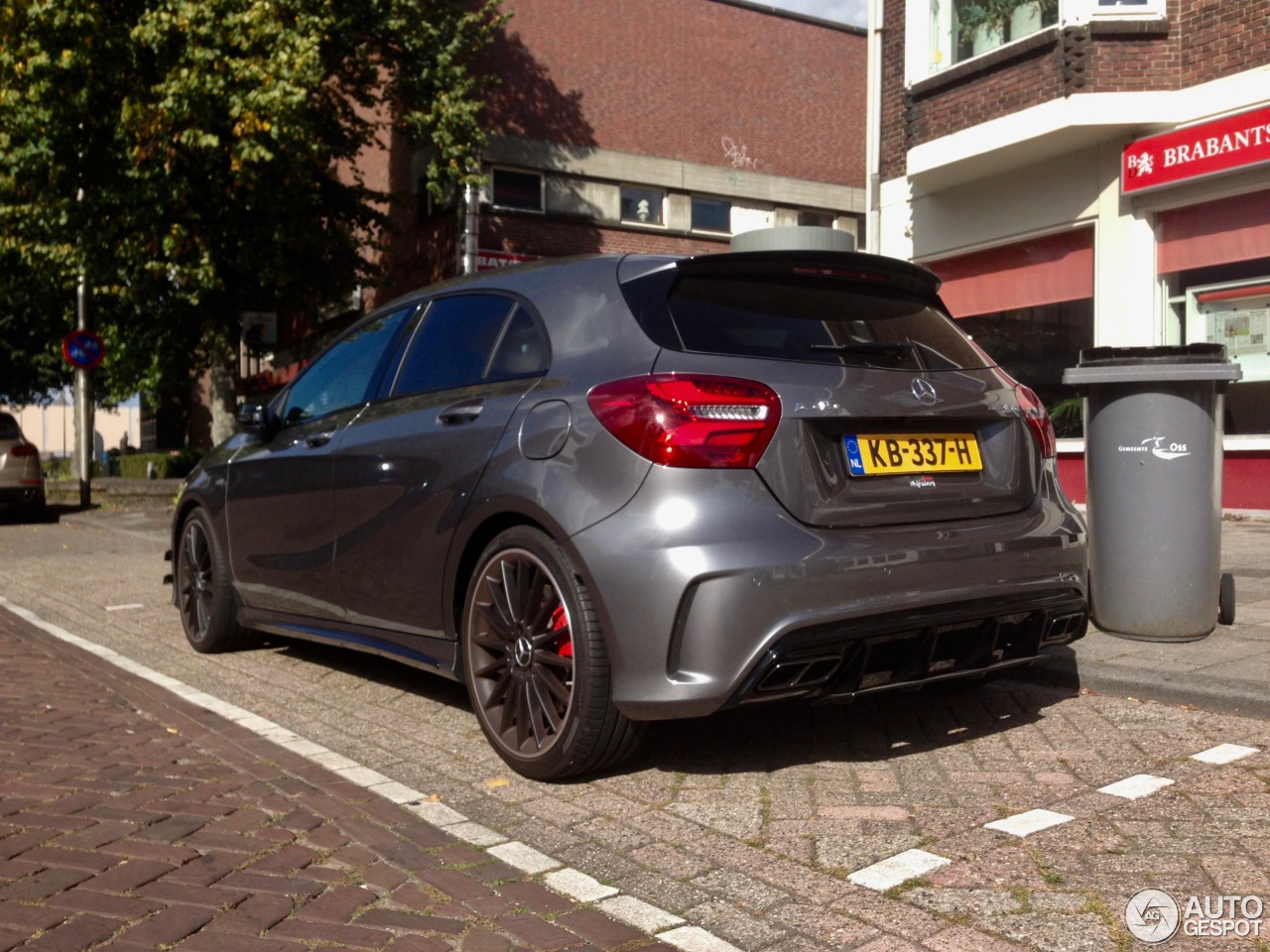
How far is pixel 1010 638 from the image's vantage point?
4289 mm

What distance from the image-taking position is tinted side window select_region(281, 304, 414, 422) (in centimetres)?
562

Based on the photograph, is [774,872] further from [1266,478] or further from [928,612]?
[1266,478]

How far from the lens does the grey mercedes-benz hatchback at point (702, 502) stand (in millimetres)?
3824

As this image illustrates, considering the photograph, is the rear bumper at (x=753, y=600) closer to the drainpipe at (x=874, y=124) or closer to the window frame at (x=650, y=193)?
the drainpipe at (x=874, y=124)

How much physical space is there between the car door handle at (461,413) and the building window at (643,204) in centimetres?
2253

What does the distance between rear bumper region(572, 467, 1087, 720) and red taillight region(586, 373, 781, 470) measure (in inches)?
2.2

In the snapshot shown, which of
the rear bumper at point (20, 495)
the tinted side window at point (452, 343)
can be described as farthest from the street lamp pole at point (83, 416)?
the tinted side window at point (452, 343)

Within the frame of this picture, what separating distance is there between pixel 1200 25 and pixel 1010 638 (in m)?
9.83

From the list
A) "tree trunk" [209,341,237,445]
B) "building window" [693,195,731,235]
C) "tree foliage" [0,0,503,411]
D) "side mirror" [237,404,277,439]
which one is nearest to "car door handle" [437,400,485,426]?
"side mirror" [237,404,277,439]

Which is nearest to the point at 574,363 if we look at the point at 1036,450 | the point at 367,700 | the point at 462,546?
the point at 462,546

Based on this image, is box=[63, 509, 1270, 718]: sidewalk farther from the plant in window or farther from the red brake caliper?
the plant in window

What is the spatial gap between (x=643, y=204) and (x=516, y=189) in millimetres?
2866

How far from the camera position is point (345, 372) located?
5898 mm

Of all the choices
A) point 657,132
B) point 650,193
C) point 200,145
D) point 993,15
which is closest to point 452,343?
point 993,15
